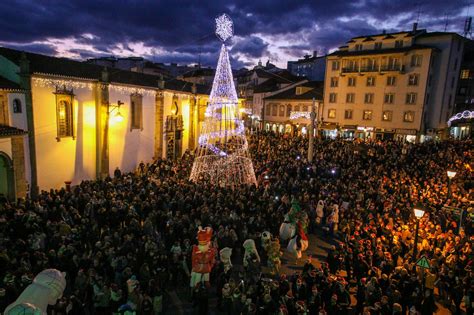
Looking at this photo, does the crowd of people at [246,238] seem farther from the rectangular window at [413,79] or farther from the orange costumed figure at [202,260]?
the rectangular window at [413,79]

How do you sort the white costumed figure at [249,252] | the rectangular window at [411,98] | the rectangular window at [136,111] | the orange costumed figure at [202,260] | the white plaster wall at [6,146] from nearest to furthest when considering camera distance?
the orange costumed figure at [202,260], the white costumed figure at [249,252], the white plaster wall at [6,146], the rectangular window at [136,111], the rectangular window at [411,98]

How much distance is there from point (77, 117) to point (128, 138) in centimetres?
564

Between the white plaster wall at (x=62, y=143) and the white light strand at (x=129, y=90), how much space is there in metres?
2.10

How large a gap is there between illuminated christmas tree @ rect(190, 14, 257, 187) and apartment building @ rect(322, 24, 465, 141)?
24219 mm

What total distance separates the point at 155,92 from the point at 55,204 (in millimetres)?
17238

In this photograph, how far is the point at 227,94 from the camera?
18.2 meters

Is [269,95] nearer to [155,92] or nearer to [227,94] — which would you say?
[155,92]

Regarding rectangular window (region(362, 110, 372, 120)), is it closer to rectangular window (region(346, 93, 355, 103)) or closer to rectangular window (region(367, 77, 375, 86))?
rectangular window (region(346, 93, 355, 103))

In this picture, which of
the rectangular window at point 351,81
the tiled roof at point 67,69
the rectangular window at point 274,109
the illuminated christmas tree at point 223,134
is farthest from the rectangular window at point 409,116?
the tiled roof at point 67,69

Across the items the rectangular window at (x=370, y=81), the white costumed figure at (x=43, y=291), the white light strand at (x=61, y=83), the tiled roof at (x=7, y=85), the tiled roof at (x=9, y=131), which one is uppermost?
the rectangular window at (x=370, y=81)

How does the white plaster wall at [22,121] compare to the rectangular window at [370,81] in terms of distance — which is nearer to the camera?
the white plaster wall at [22,121]

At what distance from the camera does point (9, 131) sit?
53.5 ft

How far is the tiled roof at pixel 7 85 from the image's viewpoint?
16359 mm

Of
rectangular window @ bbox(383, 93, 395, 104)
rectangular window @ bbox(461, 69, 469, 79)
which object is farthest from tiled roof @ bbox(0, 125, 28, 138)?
rectangular window @ bbox(461, 69, 469, 79)
